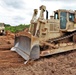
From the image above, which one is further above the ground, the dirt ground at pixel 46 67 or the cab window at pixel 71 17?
the cab window at pixel 71 17

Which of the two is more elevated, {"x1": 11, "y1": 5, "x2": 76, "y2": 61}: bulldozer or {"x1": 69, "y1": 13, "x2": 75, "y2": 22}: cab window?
{"x1": 69, "y1": 13, "x2": 75, "y2": 22}: cab window

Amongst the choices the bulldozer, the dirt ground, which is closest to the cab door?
the bulldozer

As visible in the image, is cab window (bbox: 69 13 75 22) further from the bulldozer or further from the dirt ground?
the dirt ground

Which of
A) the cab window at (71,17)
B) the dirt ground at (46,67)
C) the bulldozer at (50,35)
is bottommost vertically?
the dirt ground at (46,67)

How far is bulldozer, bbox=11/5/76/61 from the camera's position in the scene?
9508 mm

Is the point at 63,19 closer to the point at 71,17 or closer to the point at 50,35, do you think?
the point at 71,17

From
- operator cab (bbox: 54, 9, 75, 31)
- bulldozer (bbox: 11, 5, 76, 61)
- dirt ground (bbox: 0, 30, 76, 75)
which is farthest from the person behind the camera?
operator cab (bbox: 54, 9, 75, 31)

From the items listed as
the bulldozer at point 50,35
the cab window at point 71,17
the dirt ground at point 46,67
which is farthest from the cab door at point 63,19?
the dirt ground at point 46,67

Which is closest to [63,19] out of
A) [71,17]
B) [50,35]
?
[71,17]

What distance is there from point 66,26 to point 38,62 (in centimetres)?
343

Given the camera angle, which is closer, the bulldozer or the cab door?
the bulldozer

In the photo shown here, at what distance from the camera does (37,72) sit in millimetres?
7836

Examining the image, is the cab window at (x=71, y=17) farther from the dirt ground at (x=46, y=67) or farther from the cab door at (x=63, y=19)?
the dirt ground at (x=46, y=67)

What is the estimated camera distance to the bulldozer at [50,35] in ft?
31.2
